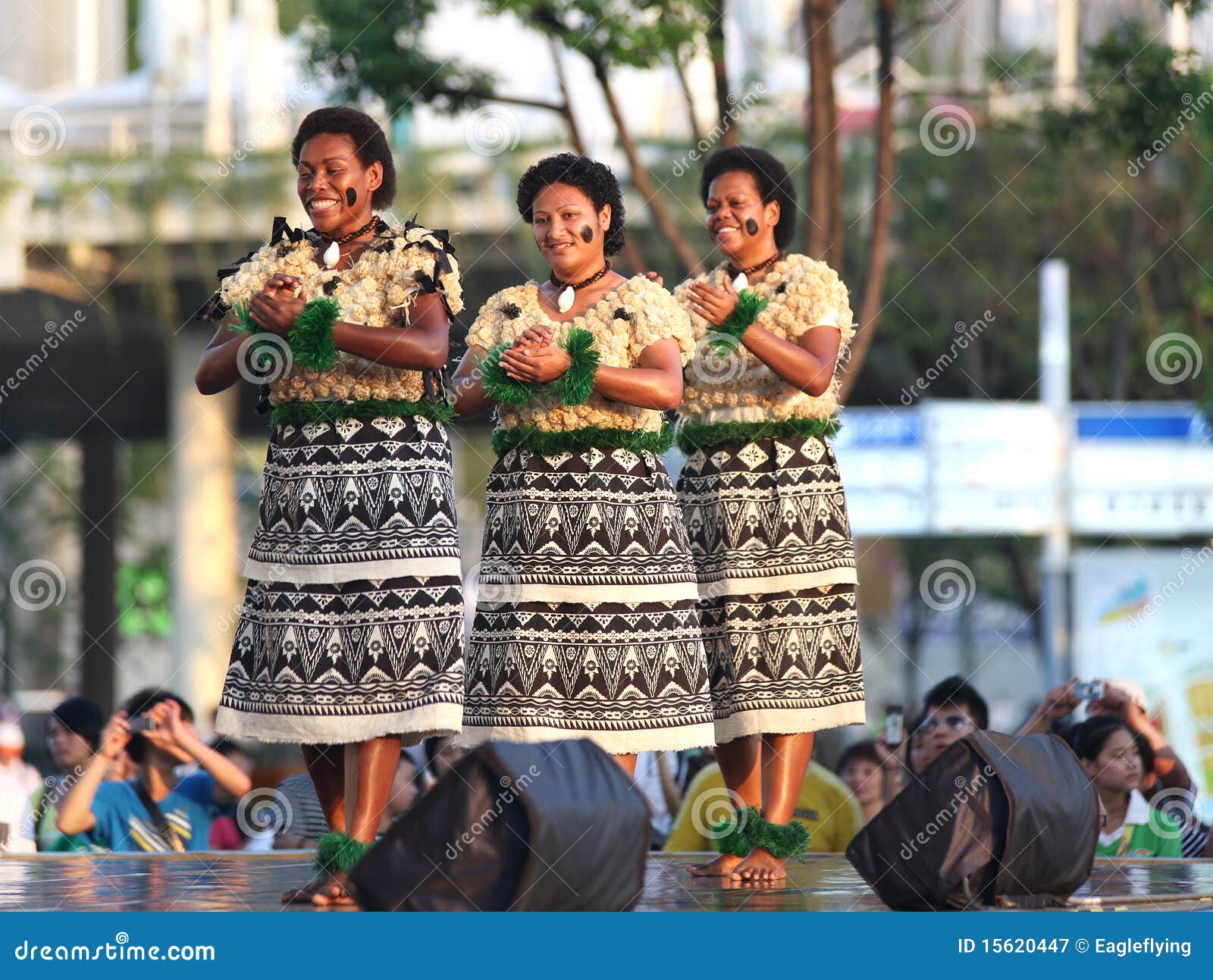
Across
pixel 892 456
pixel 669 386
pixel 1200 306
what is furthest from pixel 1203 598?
pixel 669 386

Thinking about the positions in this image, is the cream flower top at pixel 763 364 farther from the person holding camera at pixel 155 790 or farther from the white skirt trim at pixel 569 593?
the person holding camera at pixel 155 790

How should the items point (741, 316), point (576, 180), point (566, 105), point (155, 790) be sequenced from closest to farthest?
1. point (576, 180)
2. point (741, 316)
3. point (155, 790)
4. point (566, 105)

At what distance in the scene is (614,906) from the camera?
14.5ft

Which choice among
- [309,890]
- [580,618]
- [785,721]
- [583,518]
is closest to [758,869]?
[785,721]

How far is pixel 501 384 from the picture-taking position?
517 cm

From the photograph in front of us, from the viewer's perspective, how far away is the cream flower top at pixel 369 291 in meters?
5.04

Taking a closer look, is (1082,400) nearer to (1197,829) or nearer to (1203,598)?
(1203,598)

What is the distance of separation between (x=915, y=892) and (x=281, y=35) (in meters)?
13.4

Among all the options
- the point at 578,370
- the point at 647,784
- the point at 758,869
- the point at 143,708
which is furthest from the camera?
the point at 647,784

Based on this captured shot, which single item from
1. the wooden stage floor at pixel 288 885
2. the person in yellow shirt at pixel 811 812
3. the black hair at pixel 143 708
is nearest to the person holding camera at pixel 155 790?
the black hair at pixel 143 708

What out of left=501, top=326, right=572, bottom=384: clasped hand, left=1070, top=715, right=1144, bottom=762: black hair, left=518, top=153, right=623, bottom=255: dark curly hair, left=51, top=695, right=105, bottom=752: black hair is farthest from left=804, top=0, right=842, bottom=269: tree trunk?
left=501, top=326, right=572, bottom=384: clasped hand

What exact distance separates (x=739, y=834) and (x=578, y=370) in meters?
1.60

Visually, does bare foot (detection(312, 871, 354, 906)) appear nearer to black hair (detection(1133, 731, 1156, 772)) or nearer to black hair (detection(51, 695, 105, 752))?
black hair (detection(1133, 731, 1156, 772))

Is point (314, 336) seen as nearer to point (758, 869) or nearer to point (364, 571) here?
point (364, 571)
